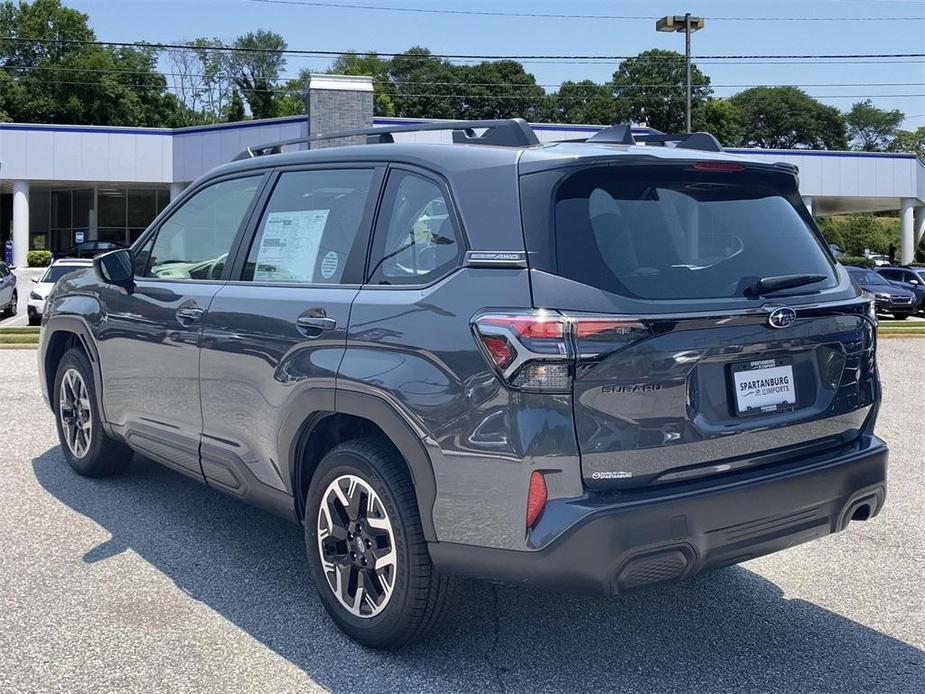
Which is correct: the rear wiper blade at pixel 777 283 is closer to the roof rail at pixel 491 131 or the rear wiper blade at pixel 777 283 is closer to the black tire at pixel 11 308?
the roof rail at pixel 491 131

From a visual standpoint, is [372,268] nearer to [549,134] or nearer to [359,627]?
[359,627]

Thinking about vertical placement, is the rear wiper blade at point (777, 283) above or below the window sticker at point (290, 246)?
below

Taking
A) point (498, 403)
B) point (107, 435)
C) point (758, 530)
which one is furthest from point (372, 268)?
point (107, 435)

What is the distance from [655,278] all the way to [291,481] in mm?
1714

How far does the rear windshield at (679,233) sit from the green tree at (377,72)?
83.9 metres

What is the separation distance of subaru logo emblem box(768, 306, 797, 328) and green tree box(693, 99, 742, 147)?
91.9m

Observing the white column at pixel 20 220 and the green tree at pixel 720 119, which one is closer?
the white column at pixel 20 220

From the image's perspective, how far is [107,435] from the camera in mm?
5430

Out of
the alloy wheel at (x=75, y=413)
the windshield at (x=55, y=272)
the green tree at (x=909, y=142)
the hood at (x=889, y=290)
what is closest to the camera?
the alloy wheel at (x=75, y=413)

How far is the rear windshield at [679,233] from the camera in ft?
9.96

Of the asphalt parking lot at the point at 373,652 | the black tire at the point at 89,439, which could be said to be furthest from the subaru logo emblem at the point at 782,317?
the black tire at the point at 89,439

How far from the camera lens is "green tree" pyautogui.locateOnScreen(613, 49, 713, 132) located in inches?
3492

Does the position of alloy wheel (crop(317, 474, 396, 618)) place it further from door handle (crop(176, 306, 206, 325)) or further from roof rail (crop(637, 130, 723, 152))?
roof rail (crop(637, 130, 723, 152))

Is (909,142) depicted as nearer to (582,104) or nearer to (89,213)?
(582,104)
